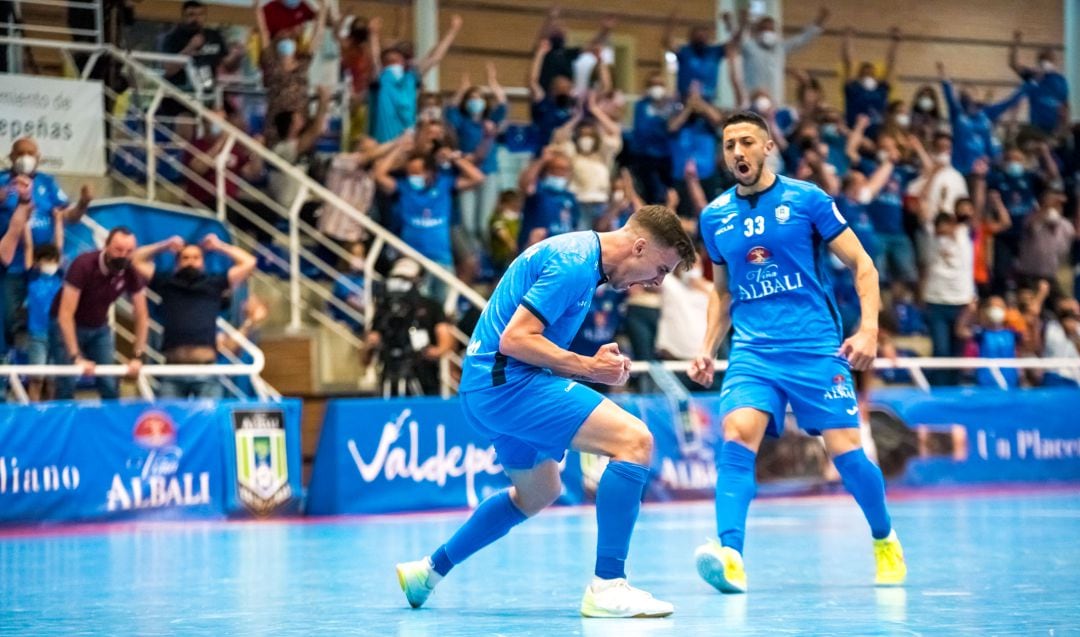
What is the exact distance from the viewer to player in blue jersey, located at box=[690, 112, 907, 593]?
8.30m

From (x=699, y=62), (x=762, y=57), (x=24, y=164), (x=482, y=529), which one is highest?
(x=762, y=57)

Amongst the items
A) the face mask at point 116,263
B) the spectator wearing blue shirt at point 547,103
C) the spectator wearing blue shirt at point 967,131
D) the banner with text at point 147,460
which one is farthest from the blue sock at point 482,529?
the spectator wearing blue shirt at point 967,131

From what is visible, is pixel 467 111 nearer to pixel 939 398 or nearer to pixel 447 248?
pixel 447 248

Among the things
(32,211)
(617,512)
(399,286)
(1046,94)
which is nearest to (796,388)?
(617,512)

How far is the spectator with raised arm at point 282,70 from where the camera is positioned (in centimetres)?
1741

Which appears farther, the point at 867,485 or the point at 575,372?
the point at 867,485

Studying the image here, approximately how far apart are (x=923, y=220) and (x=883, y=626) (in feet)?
49.4

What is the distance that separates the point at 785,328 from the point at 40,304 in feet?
27.5

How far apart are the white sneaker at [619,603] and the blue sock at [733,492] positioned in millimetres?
965

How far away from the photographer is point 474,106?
1856cm

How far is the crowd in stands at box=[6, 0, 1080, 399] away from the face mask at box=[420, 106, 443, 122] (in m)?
0.10

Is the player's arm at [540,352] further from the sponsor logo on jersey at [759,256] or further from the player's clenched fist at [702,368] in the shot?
the sponsor logo on jersey at [759,256]

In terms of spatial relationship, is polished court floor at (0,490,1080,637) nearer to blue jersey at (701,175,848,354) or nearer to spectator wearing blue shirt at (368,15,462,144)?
blue jersey at (701,175,848,354)

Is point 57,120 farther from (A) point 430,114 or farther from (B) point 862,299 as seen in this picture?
(B) point 862,299
